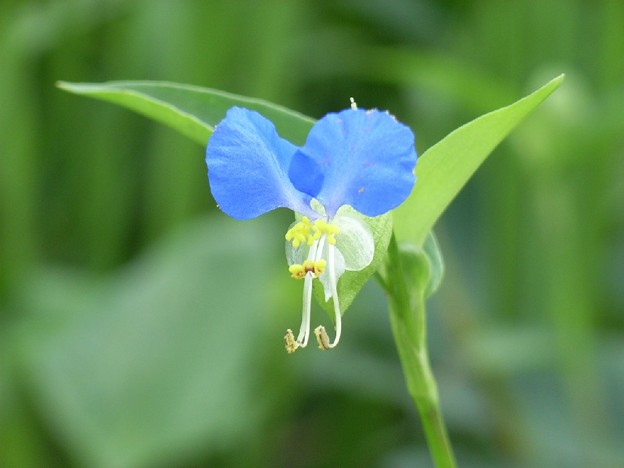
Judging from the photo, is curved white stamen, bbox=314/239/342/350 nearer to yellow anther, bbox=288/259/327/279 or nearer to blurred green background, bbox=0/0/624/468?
yellow anther, bbox=288/259/327/279

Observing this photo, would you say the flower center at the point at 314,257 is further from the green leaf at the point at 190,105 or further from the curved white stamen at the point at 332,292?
the green leaf at the point at 190,105

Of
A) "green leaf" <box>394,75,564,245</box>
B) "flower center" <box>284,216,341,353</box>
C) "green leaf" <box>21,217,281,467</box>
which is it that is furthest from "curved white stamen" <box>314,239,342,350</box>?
"green leaf" <box>21,217,281,467</box>

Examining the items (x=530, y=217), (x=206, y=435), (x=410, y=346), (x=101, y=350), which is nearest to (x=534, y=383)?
(x=530, y=217)

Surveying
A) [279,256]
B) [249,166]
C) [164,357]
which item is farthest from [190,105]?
[279,256]

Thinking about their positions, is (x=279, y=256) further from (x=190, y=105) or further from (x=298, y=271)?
(x=298, y=271)

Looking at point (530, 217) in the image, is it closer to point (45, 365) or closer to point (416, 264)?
point (45, 365)
